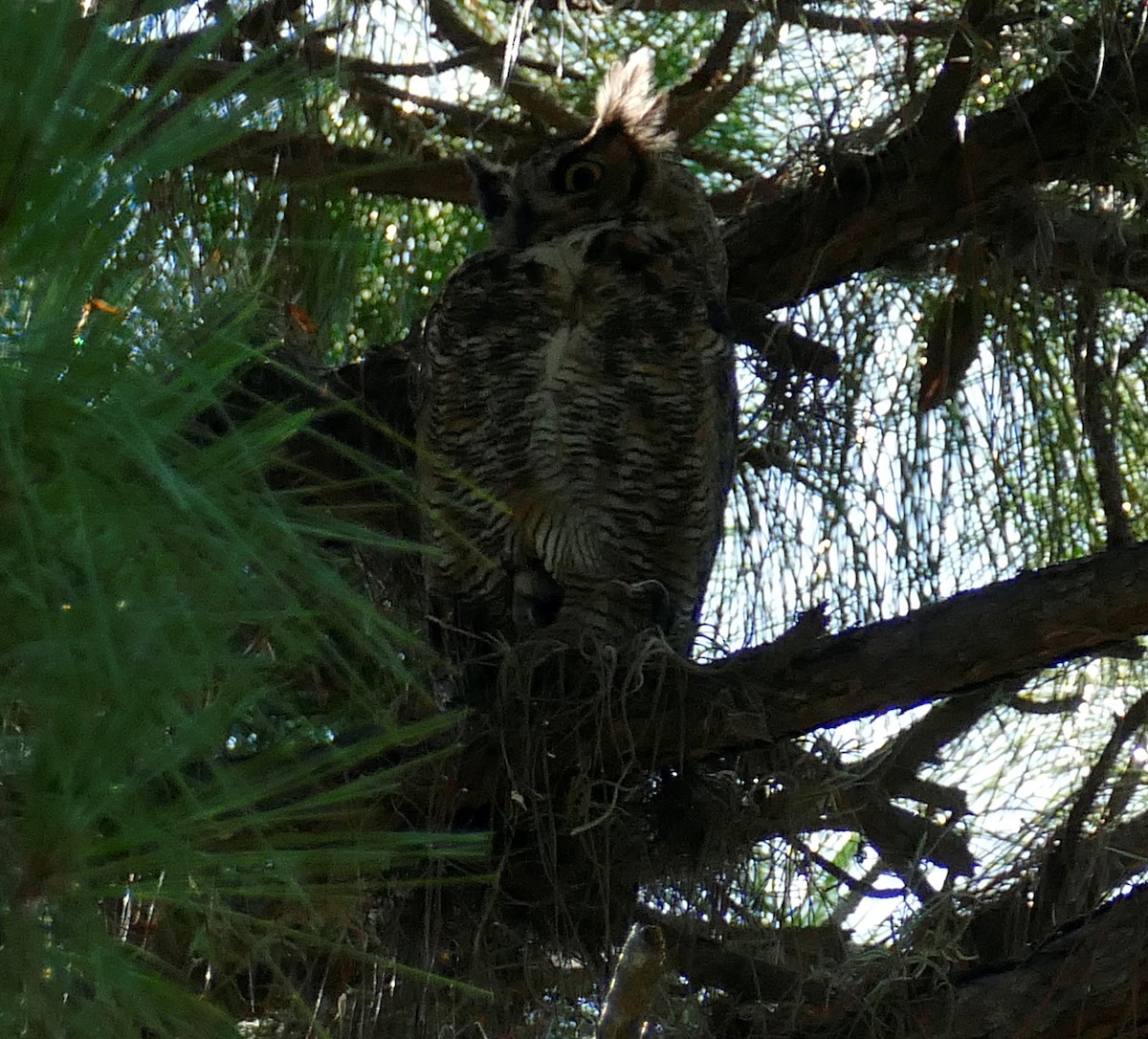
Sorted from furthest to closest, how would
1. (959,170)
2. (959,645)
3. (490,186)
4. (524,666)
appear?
(490,186)
(959,170)
(524,666)
(959,645)

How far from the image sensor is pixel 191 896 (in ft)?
3.10

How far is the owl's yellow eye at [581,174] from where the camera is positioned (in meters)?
2.20

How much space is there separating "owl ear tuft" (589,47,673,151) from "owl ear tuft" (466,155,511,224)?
0.14 metres

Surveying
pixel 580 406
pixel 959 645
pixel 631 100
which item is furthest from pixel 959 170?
pixel 959 645

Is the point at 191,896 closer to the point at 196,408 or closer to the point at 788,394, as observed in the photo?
the point at 196,408

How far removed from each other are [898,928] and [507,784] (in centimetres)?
44

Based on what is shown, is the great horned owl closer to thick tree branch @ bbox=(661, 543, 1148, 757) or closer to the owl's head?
the owl's head

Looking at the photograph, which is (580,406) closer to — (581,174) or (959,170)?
(581,174)

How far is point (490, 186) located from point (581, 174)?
5.4 inches

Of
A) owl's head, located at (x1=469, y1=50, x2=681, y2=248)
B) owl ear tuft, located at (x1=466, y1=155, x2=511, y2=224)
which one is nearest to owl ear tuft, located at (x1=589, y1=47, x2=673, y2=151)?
owl's head, located at (x1=469, y1=50, x2=681, y2=248)

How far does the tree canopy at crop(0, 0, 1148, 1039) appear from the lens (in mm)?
737

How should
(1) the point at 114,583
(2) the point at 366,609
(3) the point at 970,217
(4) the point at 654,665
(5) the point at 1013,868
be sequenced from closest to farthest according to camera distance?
(1) the point at 114,583 → (2) the point at 366,609 → (4) the point at 654,665 → (5) the point at 1013,868 → (3) the point at 970,217

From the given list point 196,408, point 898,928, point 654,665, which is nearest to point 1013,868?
point 898,928

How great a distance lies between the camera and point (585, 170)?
221cm
